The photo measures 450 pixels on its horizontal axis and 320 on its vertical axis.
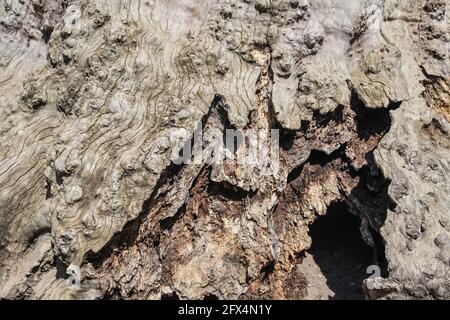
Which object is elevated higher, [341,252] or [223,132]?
[223,132]

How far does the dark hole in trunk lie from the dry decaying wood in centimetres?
19

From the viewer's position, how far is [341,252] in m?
6.79

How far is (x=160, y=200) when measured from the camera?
17.8ft

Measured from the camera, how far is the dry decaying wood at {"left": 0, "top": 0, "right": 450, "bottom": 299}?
5133mm

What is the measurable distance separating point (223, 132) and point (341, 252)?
7.92 ft

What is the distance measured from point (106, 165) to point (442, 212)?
3499mm

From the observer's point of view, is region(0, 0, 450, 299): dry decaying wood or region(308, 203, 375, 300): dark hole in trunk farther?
region(308, 203, 375, 300): dark hole in trunk

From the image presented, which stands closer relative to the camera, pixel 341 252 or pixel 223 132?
pixel 223 132

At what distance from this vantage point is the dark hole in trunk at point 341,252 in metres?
6.28

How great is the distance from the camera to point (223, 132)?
18.8 feet

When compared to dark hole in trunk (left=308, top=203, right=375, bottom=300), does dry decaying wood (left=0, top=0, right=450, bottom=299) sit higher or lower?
higher

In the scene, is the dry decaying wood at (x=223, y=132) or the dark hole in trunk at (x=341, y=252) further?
the dark hole in trunk at (x=341, y=252)

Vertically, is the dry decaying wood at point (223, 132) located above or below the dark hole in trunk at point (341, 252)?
above

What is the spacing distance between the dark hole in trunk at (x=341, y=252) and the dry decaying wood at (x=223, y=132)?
194mm
